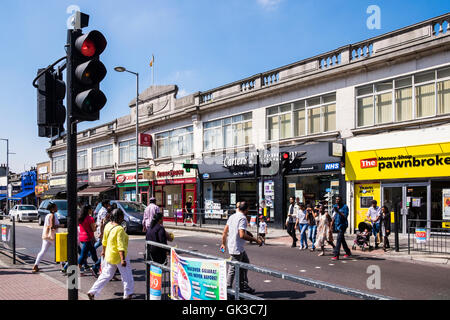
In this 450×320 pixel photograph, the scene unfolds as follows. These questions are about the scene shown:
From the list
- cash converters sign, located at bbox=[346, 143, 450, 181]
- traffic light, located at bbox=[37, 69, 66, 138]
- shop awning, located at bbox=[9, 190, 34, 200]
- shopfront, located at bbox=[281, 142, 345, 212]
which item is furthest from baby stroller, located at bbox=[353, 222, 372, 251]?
shop awning, located at bbox=[9, 190, 34, 200]

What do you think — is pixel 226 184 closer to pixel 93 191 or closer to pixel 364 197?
pixel 364 197

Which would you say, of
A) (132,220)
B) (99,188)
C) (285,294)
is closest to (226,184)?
(132,220)

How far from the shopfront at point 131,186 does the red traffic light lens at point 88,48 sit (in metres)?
26.1

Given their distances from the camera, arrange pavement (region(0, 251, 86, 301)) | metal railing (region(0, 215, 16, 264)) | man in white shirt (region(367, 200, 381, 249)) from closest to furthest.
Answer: pavement (region(0, 251, 86, 301)) → metal railing (region(0, 215, 16, 264)) → man in white shirt (region(367, 200, 381, 249))

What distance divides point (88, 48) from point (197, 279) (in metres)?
3.21

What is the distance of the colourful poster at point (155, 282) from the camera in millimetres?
5191

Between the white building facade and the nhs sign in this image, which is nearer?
the white building facade

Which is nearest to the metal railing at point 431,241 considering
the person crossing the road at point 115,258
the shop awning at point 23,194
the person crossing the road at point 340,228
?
the person crossing the road at point 340,228

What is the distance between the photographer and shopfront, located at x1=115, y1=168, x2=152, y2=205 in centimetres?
3127

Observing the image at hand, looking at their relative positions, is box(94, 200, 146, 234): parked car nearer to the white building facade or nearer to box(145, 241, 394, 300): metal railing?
the white building facade

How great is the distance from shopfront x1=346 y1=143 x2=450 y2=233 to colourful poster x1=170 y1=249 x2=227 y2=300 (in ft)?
38.0
